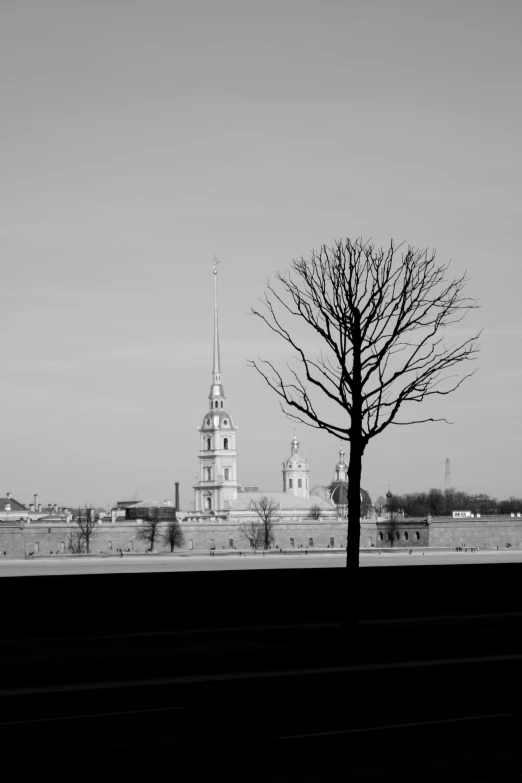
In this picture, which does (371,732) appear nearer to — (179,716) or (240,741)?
(240,741)

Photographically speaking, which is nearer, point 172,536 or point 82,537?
point 82,537

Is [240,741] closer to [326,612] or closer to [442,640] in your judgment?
[442,640]

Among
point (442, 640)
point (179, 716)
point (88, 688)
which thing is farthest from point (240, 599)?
point (179, 716)

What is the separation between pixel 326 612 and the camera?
27.0m

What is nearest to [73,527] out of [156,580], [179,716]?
[156,580]

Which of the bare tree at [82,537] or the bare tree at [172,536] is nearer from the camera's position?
the bare tree at [82,537]

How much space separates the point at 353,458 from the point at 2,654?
7126 mm

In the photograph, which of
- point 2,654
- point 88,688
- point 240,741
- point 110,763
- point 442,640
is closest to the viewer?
point 110,763

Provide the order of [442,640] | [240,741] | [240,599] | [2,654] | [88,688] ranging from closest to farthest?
[240,741]
[88,688]
[2,654]
[442,640]
[240,599]

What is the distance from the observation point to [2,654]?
19.9m

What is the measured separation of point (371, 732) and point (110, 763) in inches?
115

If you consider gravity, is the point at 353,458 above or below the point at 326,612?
above

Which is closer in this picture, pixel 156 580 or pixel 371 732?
pixel 371 732

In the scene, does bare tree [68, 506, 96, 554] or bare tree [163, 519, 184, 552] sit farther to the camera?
bare tree [163, 519, 184, 552]
